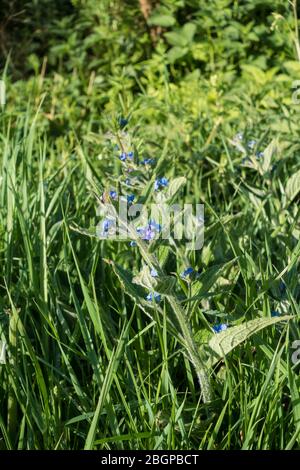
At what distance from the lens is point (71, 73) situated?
5.42 meters

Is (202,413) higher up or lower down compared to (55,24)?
higher up

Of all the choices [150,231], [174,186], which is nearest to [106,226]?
[150,231]

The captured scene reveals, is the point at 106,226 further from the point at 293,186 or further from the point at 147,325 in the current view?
the point at 293,186

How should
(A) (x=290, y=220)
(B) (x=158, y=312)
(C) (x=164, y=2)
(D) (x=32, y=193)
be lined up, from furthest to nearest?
(C) (x=164, y=2) < (D) (x=32, y=193) < (A) (x=290, y=220) < (B) (x=158, y=312)

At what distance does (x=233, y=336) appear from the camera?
5.86ft

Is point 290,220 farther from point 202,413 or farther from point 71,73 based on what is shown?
point 71,73

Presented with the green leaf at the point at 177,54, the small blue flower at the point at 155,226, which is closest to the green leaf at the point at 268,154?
the small blue flower at the point at 155,226

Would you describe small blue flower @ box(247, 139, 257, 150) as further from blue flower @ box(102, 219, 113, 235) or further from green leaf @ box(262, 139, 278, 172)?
blue flower @ box(102, 219, 113, 235)

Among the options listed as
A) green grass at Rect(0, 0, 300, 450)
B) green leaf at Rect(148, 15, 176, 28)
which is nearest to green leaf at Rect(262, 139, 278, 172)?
green grass at Rect(0, 0, 300, 450)

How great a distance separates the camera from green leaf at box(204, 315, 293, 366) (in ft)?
5.74
